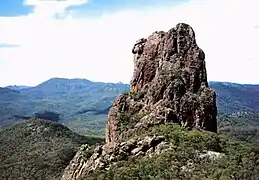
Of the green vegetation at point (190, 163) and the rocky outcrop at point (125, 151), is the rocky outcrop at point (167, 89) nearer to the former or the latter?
the rocky outcrop at point (125, 151)

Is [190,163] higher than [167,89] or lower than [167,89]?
lower

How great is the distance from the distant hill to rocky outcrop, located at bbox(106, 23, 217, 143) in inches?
2040

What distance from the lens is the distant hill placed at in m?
130

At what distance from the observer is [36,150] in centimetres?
15375

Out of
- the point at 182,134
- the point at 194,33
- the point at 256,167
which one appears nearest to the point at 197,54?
the point at 194,33

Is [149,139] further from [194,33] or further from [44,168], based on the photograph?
[44,168]

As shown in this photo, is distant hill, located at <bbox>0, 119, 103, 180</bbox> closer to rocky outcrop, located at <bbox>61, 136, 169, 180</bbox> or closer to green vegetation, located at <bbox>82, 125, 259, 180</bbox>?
rocky outcrop, located at <bbox>61, 136, 169, 180</bbox>

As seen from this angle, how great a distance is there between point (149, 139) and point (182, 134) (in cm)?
450

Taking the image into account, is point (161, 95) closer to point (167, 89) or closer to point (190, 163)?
point (167, 89)

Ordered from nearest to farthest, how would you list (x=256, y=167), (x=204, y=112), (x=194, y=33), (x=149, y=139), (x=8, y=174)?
1. (x=256, y=167)
2. (x=149, y=139)
3. (x=204, y=112)
4. (x=194, y=33)
5. (x=8, y=174)

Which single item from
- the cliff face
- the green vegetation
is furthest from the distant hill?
the green vegetation

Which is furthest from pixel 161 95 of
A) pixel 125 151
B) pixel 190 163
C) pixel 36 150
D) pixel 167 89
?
pixel 36 150

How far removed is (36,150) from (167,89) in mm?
93121

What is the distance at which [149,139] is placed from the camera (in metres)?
56.9
